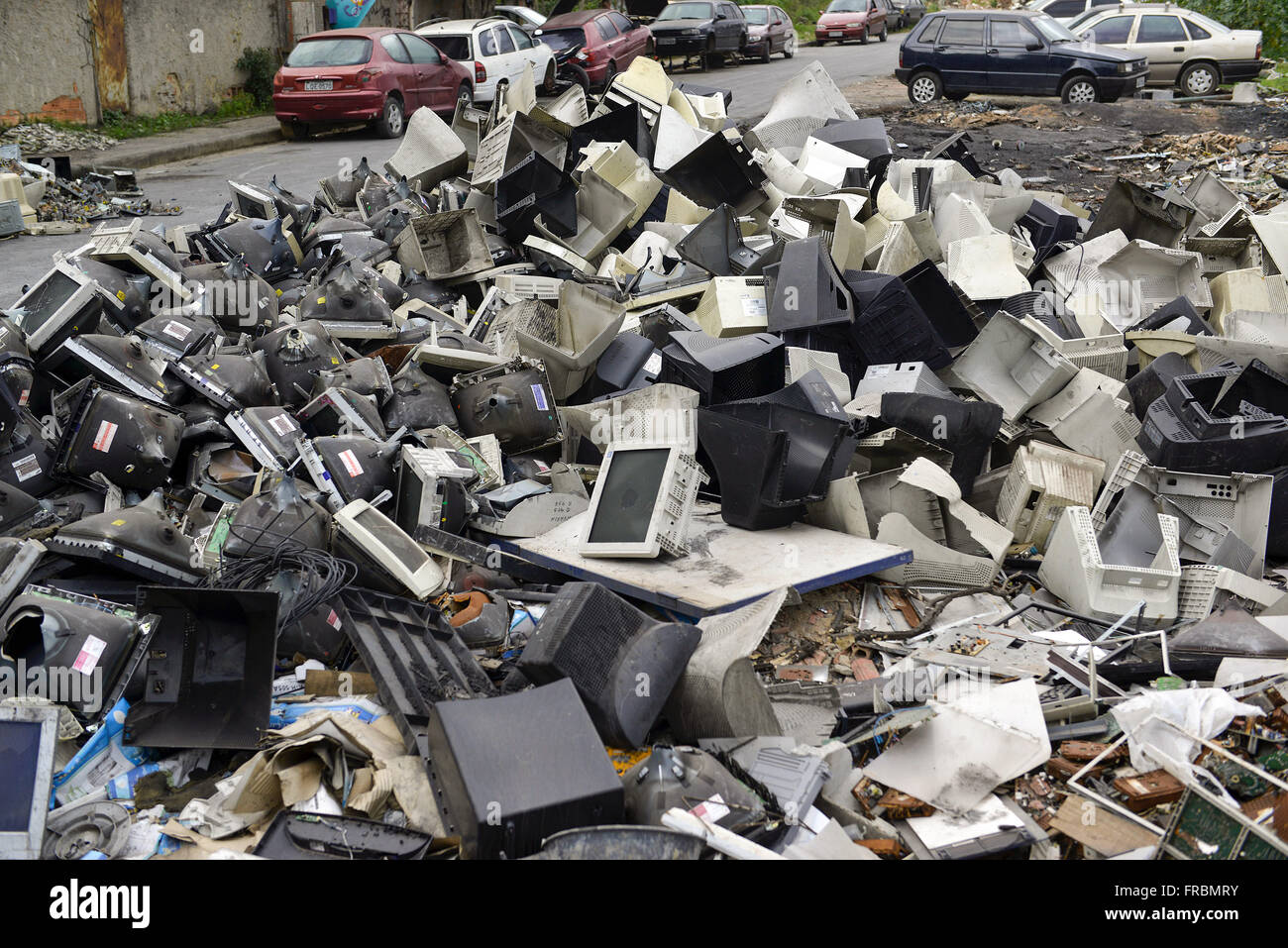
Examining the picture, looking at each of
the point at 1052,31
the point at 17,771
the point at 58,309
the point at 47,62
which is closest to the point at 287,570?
the point at 17,771

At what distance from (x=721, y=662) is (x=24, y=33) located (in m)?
13.5

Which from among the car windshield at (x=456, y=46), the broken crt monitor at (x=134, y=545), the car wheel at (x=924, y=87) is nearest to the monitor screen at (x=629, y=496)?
the broken crt monitor at (x=134, y=545)

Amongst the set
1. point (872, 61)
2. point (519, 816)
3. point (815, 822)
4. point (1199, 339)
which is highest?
point (872, 61)

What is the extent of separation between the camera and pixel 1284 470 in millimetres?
4793

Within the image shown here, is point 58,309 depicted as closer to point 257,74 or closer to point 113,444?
point 113,444

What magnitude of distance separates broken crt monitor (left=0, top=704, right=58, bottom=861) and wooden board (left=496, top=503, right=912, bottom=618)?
6.13 ft

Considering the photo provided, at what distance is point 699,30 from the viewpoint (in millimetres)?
20297

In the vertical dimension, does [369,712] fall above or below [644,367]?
below

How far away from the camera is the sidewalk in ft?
39.6

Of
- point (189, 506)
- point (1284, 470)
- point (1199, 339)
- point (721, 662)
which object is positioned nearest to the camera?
point (721, 662)

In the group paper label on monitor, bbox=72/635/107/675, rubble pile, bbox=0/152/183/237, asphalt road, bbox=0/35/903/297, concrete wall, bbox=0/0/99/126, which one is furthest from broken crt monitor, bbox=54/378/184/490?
concrete wall, bbox=0/0/99/126

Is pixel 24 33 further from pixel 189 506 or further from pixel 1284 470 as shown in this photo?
pixel 1284 470

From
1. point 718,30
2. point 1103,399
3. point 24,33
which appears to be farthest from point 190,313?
point 718,30

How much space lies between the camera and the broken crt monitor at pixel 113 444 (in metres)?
4.31
